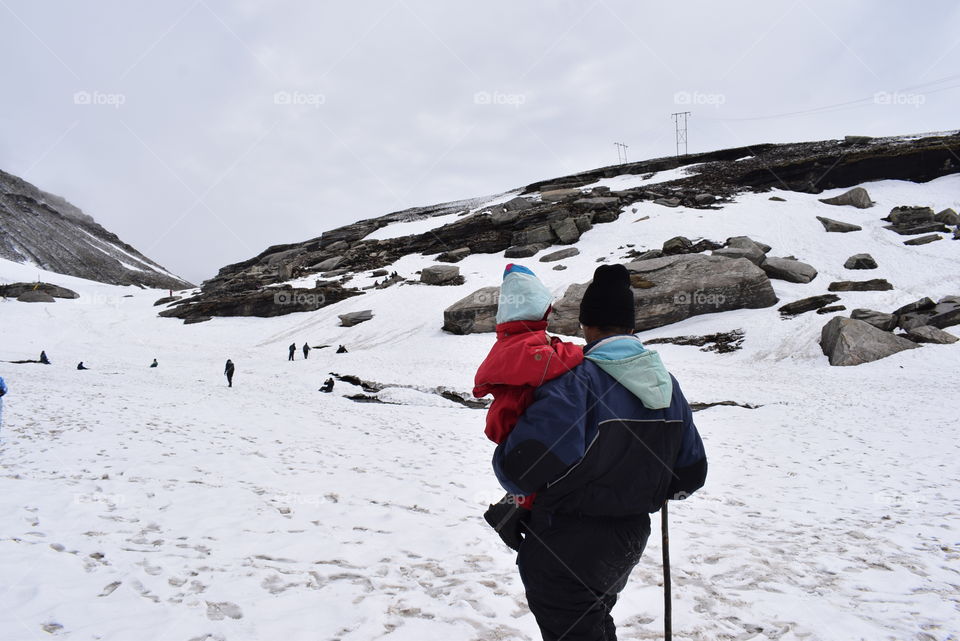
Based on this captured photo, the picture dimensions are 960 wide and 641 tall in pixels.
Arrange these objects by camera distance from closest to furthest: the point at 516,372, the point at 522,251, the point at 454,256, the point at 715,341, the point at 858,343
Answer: the point at 516,372, the point at 858,343, the point at 715,341, the point at 522,251, the point at 454,256

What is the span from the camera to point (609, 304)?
236cm

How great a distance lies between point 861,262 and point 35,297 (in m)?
69.3

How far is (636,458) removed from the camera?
212cm

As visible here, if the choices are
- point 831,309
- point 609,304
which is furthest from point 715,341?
point 609,304

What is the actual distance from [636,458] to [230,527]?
5.33 metres

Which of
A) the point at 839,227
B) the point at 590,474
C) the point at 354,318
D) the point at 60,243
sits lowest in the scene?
the point at 590,474

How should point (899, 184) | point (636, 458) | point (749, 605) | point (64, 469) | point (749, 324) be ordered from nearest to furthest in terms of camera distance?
1. point (636, 458)
2. point (749, 605)
3. point (64, 469)
4. point (749, 324)
5. point (899, 184)

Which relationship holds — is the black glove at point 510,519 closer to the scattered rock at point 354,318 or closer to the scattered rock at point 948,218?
the scattered rock at point 354,318

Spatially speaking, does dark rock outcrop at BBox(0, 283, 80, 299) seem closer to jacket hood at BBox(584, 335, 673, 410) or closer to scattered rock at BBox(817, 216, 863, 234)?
jacket hood at BBox(584, 335, 673, 410)

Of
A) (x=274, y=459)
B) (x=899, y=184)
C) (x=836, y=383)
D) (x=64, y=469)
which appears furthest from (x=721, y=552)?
(x=899, y=184)

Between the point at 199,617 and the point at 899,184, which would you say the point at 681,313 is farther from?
the point at 899,184

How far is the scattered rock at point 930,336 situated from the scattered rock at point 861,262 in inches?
446

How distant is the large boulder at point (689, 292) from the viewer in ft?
86.1

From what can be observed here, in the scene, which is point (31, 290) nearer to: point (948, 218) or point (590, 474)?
point (590, 474)
